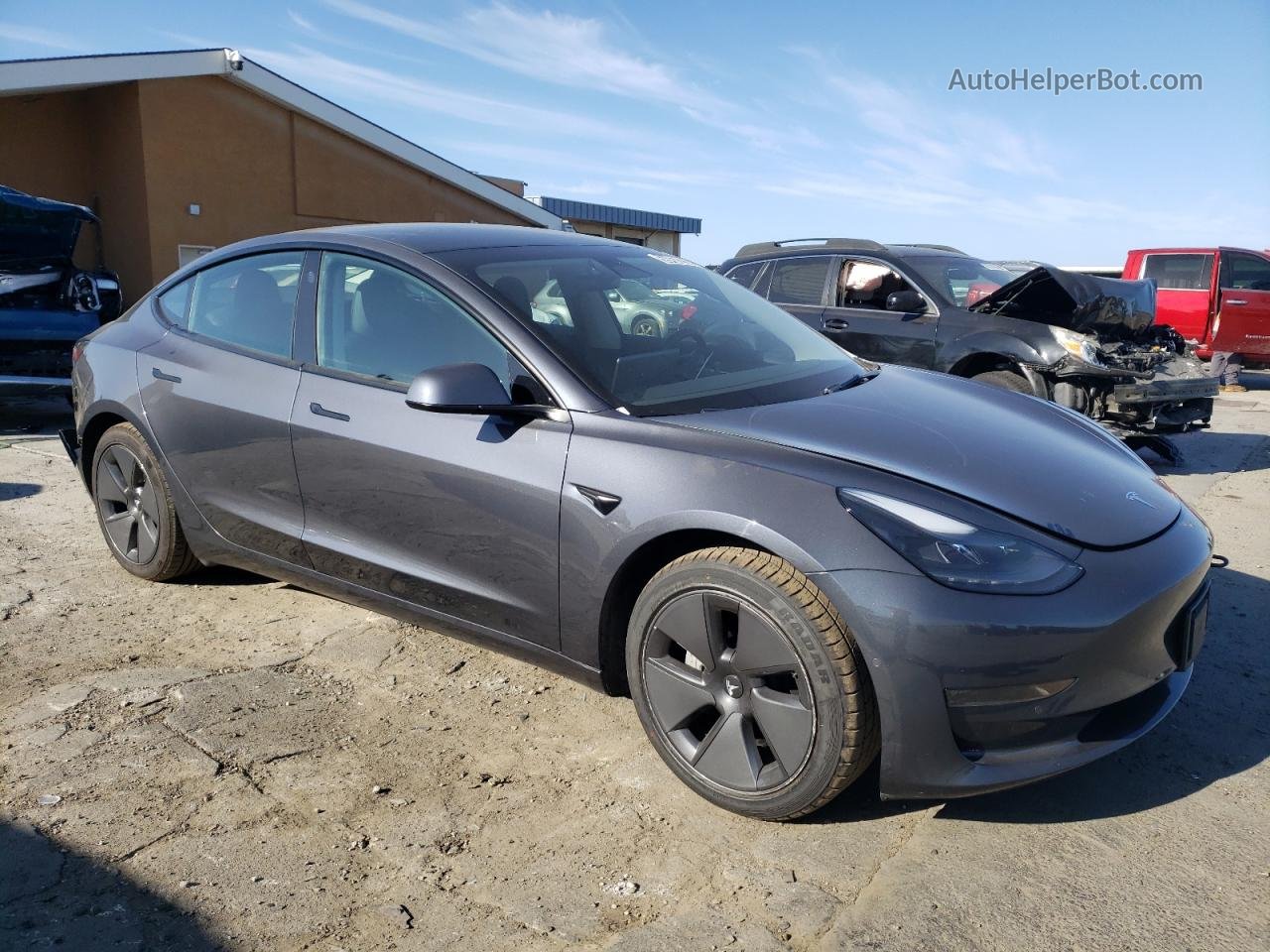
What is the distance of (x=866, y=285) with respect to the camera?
8.12 metres

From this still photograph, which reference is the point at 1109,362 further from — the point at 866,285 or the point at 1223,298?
the point at 1223,298

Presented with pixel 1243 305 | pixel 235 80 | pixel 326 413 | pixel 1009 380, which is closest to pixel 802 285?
pixel 1009 380

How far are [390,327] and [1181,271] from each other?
14470 millimetres

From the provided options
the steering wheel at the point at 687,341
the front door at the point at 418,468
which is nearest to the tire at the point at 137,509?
the front door at the point at 418,468

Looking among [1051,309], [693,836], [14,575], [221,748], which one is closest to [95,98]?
[14,575]

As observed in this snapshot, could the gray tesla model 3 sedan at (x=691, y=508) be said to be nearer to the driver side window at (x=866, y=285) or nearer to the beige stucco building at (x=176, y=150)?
the driver side window at (x=866, y=285)

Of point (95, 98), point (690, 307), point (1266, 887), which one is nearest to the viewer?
point (1266, 887)

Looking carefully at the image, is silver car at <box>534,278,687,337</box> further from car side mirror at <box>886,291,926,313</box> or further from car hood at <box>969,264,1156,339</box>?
car hood at <box>969,264,1156,339</box>

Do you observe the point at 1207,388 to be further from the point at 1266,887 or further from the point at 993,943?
the point at 993,943

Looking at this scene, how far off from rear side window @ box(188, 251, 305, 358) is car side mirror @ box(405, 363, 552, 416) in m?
1.02

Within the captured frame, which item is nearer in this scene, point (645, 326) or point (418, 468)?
point (418, 468)

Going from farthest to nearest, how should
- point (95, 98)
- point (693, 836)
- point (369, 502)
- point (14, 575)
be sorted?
point (95, 98) → point (14, 575) → point (369, 502) → point (693, 836)

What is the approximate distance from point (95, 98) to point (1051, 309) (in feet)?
45.5

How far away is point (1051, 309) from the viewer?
7.39 metres
